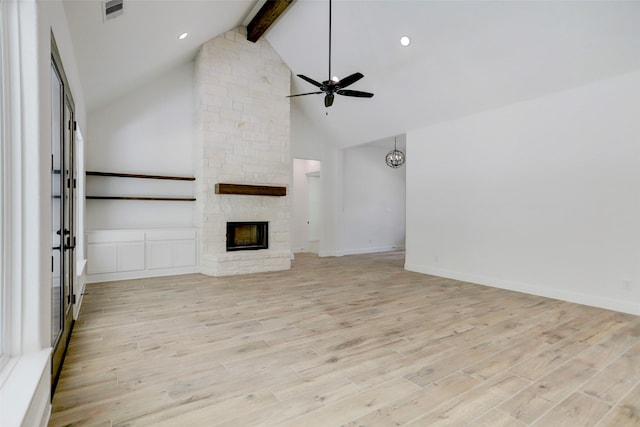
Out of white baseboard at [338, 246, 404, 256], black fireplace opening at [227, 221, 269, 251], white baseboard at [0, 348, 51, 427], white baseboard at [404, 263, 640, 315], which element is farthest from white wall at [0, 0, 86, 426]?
white baseboard at [338, 246, 404, 256]

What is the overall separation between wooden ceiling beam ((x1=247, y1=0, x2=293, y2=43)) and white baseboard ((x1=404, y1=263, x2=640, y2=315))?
5.28m

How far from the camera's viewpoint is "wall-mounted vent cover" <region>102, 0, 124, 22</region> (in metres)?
3.02

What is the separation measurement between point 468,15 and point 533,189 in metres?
2.60

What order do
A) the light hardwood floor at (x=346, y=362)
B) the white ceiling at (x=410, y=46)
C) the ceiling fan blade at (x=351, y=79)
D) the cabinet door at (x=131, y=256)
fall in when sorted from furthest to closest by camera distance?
the cabinet door at (x=131, y=256) < the ceiling fan blade at (x=351, y=79) < the white ceiling at (x=410, y=46) < the light hardwood floor at (x=346, y=362)

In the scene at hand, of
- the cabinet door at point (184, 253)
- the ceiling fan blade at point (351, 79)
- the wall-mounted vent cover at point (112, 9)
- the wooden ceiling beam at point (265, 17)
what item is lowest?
the cabinet door at point (184, 253)

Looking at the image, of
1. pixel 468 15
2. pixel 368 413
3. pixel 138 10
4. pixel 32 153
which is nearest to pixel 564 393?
pixel 368 413

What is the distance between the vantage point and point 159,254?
5.88 meters

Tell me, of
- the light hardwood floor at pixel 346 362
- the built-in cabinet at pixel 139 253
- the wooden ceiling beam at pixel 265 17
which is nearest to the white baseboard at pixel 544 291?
the light hardwood floor at pixel 346 362

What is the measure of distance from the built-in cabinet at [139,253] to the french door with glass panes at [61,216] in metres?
2.22

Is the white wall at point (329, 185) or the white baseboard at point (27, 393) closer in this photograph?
the white baseboard at point (27, 393)

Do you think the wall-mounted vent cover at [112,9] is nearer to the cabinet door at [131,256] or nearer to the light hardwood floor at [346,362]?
the light hardwood floor at [346,362]

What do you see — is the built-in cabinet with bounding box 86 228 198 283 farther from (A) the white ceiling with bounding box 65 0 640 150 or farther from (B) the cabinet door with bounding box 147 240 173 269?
(A) the white ceiling with bounding box 65 0 640 150

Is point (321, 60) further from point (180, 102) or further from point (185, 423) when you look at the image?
point (185, 423)

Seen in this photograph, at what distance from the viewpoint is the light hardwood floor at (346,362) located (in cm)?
199
